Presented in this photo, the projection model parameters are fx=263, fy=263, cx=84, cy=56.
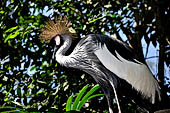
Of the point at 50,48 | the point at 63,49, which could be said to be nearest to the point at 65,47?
the point at 63,49

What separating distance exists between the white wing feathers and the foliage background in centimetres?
59

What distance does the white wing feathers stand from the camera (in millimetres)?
1161

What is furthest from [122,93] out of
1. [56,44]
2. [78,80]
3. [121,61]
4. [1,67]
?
[1,67]

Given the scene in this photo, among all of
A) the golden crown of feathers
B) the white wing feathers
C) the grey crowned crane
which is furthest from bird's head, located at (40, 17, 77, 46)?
the white wing feathers

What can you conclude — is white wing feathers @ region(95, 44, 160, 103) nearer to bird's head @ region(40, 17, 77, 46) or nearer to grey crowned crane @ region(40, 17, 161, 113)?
grey crowned crane @ region(40, 17, 161, 113)

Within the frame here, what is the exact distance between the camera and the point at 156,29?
79.1 inches

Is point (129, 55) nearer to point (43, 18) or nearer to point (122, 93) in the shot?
point (122, 93)

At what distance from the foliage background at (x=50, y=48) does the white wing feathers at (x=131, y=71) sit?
59 cm

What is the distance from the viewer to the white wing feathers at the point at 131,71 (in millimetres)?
1161

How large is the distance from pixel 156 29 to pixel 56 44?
3.03 ft

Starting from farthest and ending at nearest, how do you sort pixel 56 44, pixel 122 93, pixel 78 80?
1. pixel 78 80
2. pixel 56 44
3. pixel 122 93

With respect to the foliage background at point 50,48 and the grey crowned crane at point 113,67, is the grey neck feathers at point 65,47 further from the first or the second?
the foliage background at point 50,48

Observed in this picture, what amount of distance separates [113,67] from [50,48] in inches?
35.8

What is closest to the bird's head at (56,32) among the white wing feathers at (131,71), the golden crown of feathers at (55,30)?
the golden crown of feathers at (55,30)
